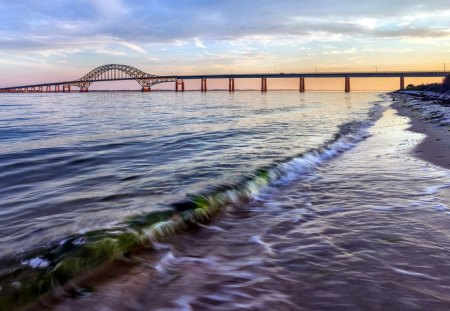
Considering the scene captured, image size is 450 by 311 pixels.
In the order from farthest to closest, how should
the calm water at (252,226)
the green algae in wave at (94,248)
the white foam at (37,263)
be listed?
the white foam at (37,263) < the green algae in wave at (94,248) < the calm water at (252,226)

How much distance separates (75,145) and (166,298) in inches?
403

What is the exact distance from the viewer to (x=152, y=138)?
14.0 m

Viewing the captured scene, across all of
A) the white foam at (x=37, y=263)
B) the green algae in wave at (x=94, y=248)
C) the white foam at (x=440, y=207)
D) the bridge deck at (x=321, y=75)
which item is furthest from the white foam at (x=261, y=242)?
the bridge deck at (x=321, y=75)

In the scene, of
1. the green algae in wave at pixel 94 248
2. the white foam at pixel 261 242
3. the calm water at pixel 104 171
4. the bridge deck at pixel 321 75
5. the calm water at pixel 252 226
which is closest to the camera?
the calm water at pixel 252 226

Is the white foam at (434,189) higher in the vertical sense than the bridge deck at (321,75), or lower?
lower

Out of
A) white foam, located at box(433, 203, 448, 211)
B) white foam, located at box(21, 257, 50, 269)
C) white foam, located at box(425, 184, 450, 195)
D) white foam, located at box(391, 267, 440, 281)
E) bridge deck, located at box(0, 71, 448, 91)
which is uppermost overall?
bridge deck, located at box(0, 71, 448, 91)

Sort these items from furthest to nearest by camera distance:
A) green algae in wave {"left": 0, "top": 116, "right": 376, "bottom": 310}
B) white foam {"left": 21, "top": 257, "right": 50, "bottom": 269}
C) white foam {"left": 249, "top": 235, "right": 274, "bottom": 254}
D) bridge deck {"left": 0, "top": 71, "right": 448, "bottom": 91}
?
bridge deck {"left": 0, "top": 71, "right": 448, "bottom": 91} < white foam {"left": 249, "top": 235, "right": 274, "bottom": 254} < white foam {"left": 21, "top": 257, "right": 50, "bottom": 269} < green algae in wave {"left": 0, "top": 116, "right": 376, "bottom": 310}

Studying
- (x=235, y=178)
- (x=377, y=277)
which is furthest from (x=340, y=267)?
(x=235, y=178)

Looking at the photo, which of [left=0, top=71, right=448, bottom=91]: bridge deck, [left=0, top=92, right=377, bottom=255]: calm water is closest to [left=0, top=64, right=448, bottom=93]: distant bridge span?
[left=0, top=71, right=448, bottom=91]: bridge deck

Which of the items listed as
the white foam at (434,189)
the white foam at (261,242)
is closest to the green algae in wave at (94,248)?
the white foam at (261,242)

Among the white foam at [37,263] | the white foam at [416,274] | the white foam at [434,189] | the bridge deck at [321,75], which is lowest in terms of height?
the white foam at [37,263]

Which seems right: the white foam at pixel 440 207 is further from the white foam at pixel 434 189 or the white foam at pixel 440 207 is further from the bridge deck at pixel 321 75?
the bridge deck at pixel 321 75

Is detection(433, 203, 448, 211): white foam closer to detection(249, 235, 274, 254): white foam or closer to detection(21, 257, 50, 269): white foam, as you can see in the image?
detection(249, 235, 274, 254): white foam

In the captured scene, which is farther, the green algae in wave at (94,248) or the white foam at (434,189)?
the white foam at (434,189)
